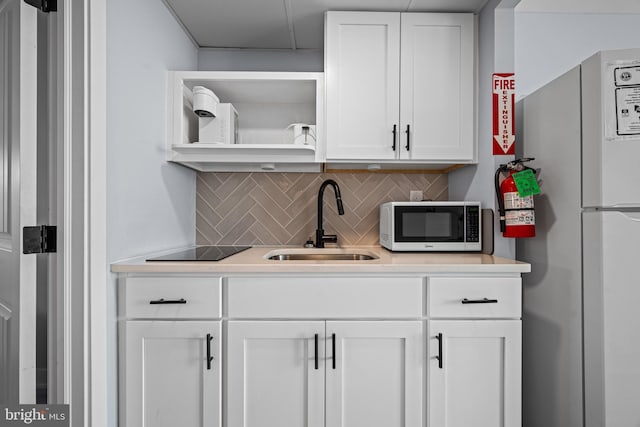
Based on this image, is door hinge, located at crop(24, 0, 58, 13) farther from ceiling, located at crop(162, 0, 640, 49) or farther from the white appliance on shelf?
the white appliance on shelf

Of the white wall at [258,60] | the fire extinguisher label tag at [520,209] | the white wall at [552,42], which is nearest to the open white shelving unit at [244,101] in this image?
the white wall at [258,60]

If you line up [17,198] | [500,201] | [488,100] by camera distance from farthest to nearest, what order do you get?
[488,100]
[500,201]
[17,198]

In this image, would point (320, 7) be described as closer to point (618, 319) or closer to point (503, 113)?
point (503, 113)

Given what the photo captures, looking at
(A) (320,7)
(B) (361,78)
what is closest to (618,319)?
(B) (361,78)

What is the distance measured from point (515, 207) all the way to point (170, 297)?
152 cm

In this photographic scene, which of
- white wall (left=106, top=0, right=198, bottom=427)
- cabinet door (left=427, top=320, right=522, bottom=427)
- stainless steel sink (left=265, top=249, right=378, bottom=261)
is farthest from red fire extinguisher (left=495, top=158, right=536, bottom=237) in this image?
white wall (left=106, top=0, right=198, bottom=427)

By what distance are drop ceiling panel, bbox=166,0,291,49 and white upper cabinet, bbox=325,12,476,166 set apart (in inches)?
12.5

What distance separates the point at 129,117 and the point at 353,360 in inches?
53.6

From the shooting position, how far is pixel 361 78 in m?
1.83

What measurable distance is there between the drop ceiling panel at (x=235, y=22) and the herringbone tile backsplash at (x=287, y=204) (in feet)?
2.65

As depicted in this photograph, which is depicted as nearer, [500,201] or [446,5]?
[500,201]

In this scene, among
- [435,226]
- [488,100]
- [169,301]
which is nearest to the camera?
[169,301]

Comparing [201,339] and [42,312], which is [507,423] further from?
[42,312]

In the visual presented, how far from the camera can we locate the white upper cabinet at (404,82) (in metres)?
1.82
